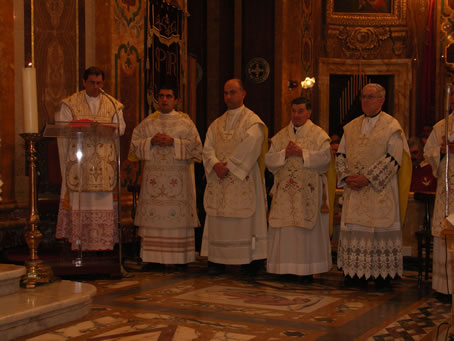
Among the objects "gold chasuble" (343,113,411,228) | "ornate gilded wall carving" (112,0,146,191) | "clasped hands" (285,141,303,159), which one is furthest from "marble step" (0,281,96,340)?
"ornate gilded wall carving" (112,0,146,191)

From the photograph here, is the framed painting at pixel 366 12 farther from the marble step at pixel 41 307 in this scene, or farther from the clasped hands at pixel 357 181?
the marble step at pixel 41 307

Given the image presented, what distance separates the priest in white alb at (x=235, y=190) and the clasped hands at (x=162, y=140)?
1.36 ft

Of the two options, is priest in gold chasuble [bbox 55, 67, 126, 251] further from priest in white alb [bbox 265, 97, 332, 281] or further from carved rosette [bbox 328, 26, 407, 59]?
carved rosette [bbox 328, 26, 407, 59]

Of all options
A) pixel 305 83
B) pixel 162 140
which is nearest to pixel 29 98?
pixel 162 140

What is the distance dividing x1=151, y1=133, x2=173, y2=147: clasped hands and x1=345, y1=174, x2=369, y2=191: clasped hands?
6.59 feet

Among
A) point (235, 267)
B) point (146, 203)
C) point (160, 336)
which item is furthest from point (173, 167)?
point (160, 336)

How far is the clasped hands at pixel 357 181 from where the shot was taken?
5945 millimetres

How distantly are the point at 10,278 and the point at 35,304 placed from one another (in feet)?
1.31

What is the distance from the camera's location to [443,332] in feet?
13.9

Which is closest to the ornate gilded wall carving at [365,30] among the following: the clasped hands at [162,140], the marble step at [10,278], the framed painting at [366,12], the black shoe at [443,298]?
the framed painting at [366,12]

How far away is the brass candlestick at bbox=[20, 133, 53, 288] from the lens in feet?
15.2

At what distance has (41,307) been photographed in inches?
166

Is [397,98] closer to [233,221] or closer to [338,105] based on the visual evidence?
[338,105]

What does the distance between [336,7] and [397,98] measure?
2.79m
